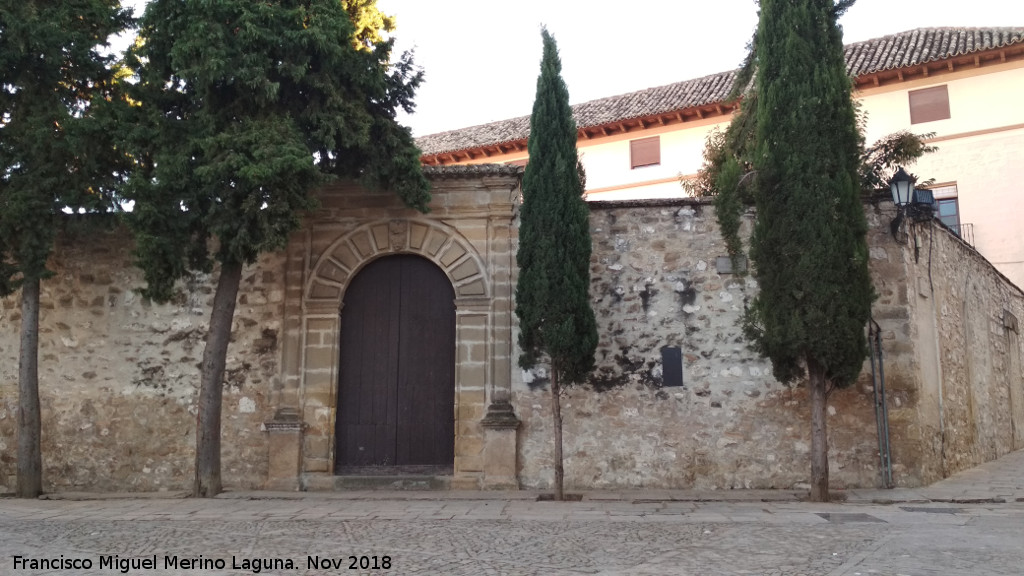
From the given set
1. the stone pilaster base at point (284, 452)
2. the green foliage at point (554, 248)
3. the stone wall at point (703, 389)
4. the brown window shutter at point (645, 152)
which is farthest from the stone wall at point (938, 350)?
the brown window shutter at point (645, 152)

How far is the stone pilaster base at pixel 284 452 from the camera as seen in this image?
29.6ft

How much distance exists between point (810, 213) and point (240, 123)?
5.76 m

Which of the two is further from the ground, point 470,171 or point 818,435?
point 470,171

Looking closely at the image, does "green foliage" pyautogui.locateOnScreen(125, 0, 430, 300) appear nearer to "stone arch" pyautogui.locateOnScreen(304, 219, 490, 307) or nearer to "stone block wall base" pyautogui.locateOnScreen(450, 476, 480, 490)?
"stone arch" pyautogui.locateOnScreen(304, 219, 490, 307)

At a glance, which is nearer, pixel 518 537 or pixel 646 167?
pixel 518 537

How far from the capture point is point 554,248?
8.25 meters

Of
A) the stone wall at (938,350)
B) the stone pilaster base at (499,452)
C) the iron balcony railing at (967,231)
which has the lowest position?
the stone pilaster base at (499,452)

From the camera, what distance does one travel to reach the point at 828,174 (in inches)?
314

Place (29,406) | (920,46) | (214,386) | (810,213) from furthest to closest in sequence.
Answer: (920,46), (29,406), (214,386), (810,213)

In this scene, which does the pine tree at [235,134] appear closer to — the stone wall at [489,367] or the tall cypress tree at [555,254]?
the stone wall at [489,367]

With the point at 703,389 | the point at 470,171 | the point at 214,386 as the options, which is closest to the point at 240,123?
the point at 470,171

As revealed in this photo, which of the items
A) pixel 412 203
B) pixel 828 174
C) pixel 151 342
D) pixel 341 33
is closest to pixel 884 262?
pixel 828 174

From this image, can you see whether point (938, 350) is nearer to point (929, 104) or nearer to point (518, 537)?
point (518, 537)

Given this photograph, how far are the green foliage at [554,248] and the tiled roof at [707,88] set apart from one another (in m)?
10.1
